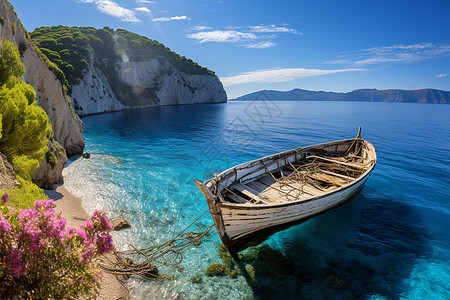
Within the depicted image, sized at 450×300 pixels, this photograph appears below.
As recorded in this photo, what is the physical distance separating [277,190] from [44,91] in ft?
61.5

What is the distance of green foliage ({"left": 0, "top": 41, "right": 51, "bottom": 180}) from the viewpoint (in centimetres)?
812

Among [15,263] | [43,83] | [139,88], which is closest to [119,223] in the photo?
[15,263]

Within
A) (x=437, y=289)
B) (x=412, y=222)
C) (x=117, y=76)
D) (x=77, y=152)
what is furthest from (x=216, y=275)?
(x=117, y=76)

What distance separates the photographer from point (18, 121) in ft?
28.1

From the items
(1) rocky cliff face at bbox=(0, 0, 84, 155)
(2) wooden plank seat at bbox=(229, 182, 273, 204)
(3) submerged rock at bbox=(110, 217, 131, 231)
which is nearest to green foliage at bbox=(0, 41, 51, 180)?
(1) rocky cliff face at bbox=(0, 0, 84, 155)

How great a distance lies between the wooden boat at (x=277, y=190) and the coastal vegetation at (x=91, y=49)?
180 ft

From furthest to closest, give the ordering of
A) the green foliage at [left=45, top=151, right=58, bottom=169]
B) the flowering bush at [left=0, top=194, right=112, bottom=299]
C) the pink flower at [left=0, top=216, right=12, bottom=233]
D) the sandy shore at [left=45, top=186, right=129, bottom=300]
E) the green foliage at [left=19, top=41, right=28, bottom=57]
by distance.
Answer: the green foliage at [left=19, top=41, right=28, bottom=57], the green foliage at [left=45, top=151, right=58, bottom=169], the sandy shore at [left=45, top=186, right=129, bottom=300], the flowering bush at [left=0, top=194, right=112, bottom=299], the pink flower at [left=0, top=216, right=12, bottom=233]

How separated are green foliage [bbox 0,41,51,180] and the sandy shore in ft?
9.33

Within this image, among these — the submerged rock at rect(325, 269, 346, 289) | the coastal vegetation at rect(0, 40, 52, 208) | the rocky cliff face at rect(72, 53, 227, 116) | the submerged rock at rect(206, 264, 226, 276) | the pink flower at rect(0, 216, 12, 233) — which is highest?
the rocky cliff face at rect(72, 53, 227, 116)

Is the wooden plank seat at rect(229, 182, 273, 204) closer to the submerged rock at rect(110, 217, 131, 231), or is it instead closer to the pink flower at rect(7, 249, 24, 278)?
the submerged rock at rect(110, 217, 131, 231)

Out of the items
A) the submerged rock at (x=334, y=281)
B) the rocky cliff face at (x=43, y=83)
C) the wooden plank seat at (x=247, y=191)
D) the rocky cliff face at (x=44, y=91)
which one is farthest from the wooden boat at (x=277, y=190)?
the rocky cliff face at (x=43, y=83)

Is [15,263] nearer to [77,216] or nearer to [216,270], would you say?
[216,270]

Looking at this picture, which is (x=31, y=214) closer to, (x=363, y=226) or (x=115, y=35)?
(x=363, y=226)

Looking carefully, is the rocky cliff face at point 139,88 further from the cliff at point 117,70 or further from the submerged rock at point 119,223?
the submerged rock at point 119,223
